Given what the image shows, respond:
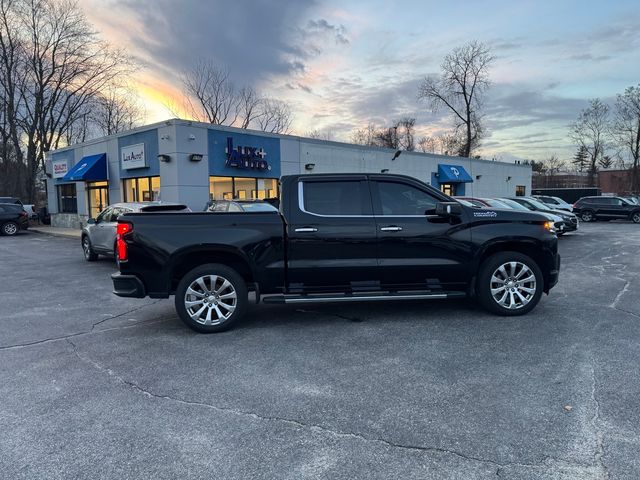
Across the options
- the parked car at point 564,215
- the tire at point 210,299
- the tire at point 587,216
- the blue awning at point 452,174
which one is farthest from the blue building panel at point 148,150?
the tire at point 587,216

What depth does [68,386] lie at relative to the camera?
13.2 ft

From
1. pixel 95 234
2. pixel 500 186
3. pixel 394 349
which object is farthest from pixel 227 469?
pixel 500 186

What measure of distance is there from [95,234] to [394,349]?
32.3 ft

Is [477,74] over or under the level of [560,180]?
over

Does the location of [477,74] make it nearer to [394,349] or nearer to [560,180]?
[394,349]

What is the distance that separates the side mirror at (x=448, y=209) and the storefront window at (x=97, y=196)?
1988 centimetres

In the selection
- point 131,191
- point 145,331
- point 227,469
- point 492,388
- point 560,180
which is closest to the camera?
point 227,469

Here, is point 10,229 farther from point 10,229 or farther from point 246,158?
point 246,158

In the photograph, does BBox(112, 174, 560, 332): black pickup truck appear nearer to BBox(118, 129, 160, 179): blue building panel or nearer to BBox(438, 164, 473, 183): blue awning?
BBox(118, 129, 160, 179): blue building panel

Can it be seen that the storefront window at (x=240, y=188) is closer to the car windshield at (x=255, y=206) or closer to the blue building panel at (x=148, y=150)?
the blue building panel at (x=148, y=150)

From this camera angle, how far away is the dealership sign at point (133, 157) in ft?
61.4

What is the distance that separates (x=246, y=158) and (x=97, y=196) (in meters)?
8.95

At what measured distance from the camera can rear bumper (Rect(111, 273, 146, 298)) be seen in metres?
5.57

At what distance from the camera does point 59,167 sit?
25.6 metres
